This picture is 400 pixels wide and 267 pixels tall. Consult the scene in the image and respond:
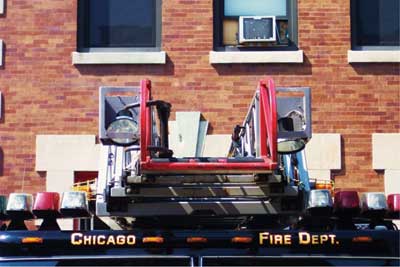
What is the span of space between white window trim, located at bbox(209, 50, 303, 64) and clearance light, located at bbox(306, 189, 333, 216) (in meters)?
5.09

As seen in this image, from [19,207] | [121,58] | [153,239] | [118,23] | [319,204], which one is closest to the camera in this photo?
[153,239]

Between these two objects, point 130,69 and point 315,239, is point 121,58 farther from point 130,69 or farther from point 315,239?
point 315,239

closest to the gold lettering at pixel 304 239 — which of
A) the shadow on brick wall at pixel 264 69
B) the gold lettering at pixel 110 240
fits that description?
the gold lettering at pixel 110 240

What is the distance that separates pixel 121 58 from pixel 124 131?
521 cm

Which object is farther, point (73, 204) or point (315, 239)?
point (73, 204)

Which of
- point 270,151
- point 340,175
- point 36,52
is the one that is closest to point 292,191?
point 270,151

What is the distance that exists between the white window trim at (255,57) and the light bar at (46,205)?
514cm

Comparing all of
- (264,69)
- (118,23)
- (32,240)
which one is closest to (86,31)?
(118,23)

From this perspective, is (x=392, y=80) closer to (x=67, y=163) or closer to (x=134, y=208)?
(x=67, y=163)

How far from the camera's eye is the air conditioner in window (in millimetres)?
10172

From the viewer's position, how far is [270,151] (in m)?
4.88

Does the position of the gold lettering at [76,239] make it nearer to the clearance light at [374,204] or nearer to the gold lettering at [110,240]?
the gold lettering at [110,240]

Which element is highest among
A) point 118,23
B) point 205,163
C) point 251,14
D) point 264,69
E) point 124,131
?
point 251,14

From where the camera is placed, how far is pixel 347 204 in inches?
208
